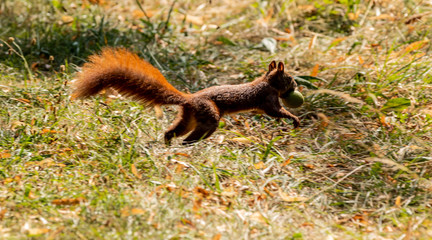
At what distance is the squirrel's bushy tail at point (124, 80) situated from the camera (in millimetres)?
2938

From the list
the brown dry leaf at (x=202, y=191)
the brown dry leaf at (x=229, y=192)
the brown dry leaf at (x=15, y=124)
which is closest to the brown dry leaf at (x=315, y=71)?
the brown dry leaf at (x=229, y=192)

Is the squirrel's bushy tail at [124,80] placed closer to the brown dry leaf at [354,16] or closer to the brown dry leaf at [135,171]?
the brown dry leaf at [135,171]

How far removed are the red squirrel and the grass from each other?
6.5 inches

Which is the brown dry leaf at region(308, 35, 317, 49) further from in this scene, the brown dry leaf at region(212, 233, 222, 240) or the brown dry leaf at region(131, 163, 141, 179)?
the brown dry leaf at region(212, 233, 222, 240)

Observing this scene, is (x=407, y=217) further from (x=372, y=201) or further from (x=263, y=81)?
(x=263, y=81)

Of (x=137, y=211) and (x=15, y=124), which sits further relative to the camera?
(x=15, y=124)

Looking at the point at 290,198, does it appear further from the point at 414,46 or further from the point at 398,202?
the point at 414,46

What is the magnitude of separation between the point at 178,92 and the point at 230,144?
54 centimetres

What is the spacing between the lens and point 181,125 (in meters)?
3.19

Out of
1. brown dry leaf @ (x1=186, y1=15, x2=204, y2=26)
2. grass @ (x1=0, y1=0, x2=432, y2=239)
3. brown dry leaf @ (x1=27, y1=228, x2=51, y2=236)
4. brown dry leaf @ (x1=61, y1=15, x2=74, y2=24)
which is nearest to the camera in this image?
brown dry leaf @ (x1=27, y1=228, x2=51, y2=236)

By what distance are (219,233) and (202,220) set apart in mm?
152

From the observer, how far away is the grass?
96.0 inches

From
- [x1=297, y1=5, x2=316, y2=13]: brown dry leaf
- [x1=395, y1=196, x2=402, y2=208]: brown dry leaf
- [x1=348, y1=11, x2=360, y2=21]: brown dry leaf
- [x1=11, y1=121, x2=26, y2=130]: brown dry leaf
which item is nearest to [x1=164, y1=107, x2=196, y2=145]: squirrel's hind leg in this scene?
[x1=11, y1=121, x2=26, y2=130]: brown dry leaf

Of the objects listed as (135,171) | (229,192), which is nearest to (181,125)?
Answer: (135,171)
